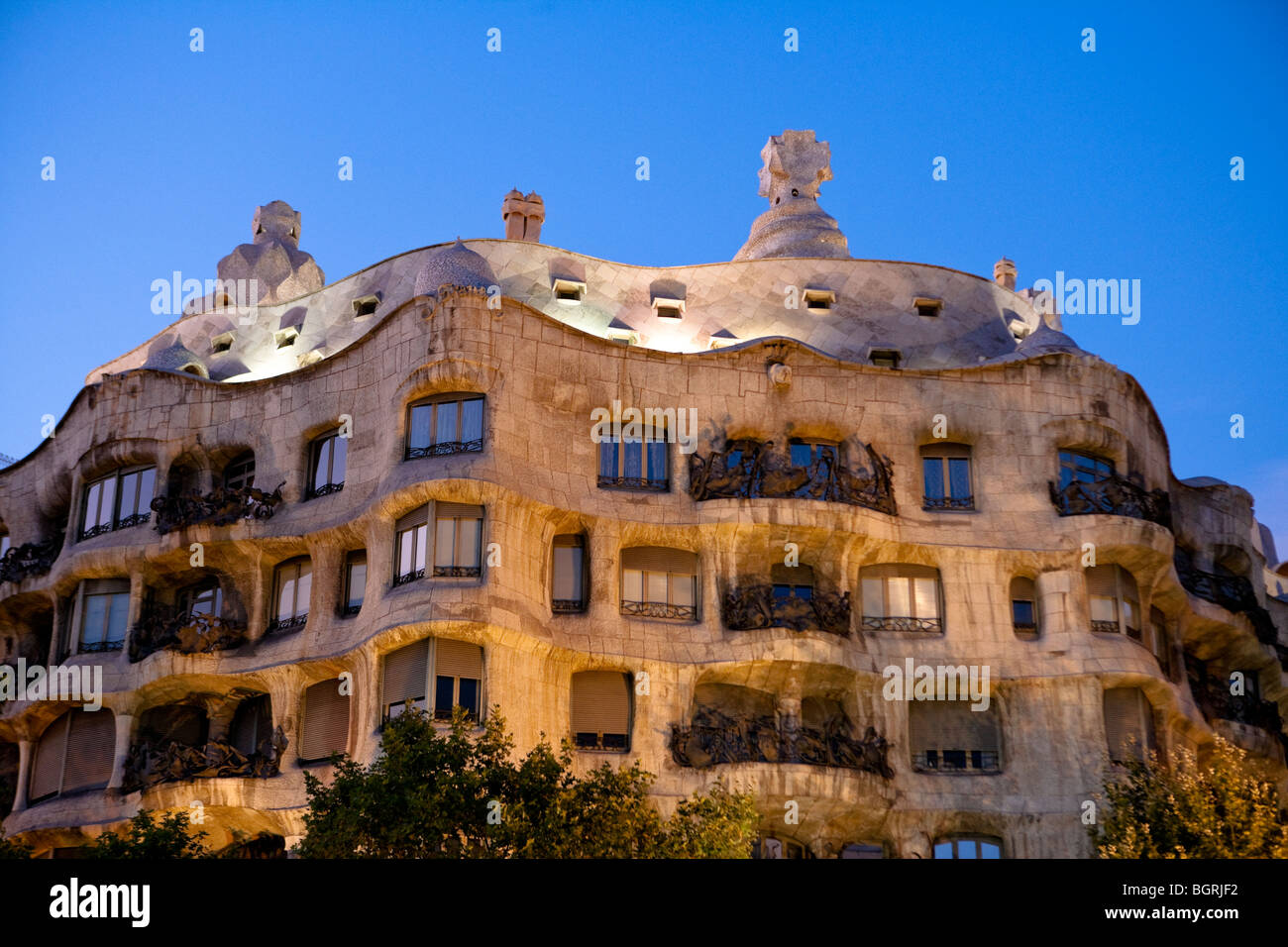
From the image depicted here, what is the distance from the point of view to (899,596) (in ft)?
142

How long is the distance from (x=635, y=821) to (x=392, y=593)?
393 inches

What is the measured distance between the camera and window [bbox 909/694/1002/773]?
137 ft

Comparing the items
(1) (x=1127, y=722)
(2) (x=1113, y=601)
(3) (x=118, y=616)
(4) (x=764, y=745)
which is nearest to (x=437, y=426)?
(3) (x=118, y=616)

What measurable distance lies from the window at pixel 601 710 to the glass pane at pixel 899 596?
739 centimetres

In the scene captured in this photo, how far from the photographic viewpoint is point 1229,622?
4897 cm

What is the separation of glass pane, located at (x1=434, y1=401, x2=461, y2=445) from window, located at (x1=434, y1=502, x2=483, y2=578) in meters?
2.12

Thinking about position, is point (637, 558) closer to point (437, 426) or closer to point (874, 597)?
point (437, 426)

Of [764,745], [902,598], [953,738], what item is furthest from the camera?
[902,598]

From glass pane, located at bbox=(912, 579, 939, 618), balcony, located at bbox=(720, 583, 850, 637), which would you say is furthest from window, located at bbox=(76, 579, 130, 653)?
glass pane, located at bbox=(912, 579, 939, 618)

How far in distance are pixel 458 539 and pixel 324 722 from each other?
19.4 ft

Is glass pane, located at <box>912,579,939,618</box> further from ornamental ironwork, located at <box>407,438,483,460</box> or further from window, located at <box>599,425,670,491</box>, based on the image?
ornamental ironwork, located at <box>407,438,483,460</box>

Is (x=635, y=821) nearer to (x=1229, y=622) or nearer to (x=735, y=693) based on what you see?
(x=735, y=693)

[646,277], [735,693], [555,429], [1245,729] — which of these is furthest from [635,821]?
[1245,729]

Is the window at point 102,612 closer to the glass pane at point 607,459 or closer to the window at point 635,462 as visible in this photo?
the glass pane at point 607,459
